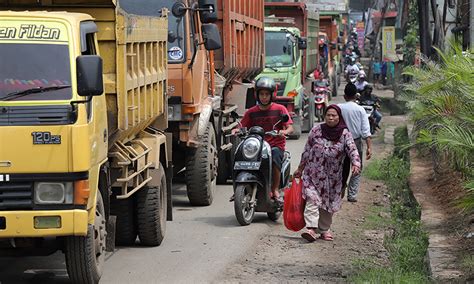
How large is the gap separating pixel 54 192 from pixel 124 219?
2793mm

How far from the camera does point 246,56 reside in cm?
1800

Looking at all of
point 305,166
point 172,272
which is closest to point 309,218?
point 305,166

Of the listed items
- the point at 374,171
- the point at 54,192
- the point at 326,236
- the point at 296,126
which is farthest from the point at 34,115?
the point at 296,126

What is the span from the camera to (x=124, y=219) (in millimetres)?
10273

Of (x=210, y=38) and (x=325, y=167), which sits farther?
(x=210, y=38)

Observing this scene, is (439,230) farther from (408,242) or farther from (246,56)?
(246,56)

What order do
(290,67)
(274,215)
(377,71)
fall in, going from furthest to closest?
1. (377,71)
2. (290,67)
3. (274,215)

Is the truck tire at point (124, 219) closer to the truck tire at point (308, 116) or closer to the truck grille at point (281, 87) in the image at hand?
the truck grille at point (281, 87)

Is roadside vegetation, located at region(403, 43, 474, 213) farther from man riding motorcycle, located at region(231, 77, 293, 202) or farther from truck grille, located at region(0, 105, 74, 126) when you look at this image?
truck grille, located at region(0, 105, 74, 126)

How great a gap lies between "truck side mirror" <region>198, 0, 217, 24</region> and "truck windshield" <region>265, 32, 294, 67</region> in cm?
1053

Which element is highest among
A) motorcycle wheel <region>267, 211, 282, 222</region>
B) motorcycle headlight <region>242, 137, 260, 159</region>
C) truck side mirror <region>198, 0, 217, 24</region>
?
truck side mirror <region>198, 0, 217, 24</region>

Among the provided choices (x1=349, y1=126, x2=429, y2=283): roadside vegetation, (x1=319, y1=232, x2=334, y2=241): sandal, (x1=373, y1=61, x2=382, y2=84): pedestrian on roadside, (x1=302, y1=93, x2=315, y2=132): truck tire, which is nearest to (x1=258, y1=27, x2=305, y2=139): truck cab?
(x1=302, y1=93, x2=315, y2=132): truck tire

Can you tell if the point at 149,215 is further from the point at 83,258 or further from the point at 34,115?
the point at 34,115

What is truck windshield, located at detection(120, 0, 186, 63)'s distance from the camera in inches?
493
